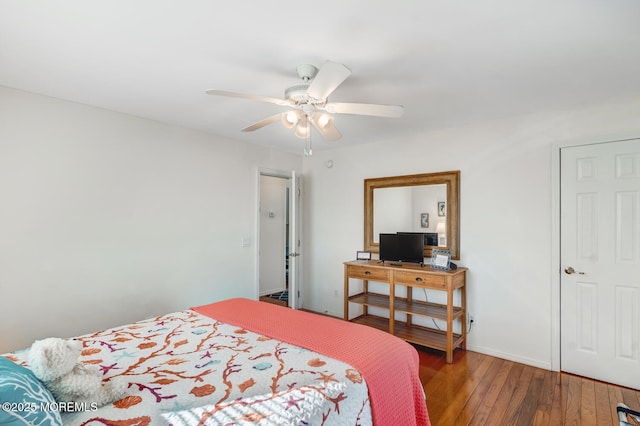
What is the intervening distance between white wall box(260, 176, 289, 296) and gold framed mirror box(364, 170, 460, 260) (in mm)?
2016

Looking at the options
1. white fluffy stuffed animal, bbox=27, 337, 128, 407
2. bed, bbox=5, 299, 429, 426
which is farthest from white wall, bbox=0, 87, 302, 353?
white fluffy stuffed animal, bbox=27, 337, 128, 407

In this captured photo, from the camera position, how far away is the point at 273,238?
566cm

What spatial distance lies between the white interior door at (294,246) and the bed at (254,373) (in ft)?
6.83

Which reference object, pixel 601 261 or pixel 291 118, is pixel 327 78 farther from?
pixel 601 261

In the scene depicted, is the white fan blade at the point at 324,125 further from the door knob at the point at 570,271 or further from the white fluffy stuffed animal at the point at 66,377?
the door knob at the point at 570,271

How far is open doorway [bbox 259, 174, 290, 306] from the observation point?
18.0 ft

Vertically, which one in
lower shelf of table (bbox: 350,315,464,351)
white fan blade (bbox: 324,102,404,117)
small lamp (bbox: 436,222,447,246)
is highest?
white fan blade (bbox: 324,102,404,117)

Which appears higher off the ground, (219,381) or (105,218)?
(105,218)

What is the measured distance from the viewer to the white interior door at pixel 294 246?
4.20 meters

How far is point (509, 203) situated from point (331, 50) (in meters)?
2.39

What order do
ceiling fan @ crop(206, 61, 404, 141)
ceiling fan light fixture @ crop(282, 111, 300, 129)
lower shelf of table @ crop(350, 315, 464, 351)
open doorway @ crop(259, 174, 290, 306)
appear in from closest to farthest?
ceiling fan @ crop(206, 61, 404, 141) < ceiling fan light fixture @ crop(282, 111, 300, 129) < lower shelf of table @ crop(350, 315, 464, 351) < open doorway @ crop(259, 174, 290, 306)

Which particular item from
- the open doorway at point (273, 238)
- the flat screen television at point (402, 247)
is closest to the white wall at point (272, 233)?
the open doorway at point (273, 238)

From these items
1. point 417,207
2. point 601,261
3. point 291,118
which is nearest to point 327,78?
point 291,118

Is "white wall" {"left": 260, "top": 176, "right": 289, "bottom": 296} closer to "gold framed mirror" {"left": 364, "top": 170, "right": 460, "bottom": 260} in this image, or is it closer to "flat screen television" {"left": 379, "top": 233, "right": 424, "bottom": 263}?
"gold framed mirror" {"left": 364, "top": 170, "right": 460, "bottom": 260}
